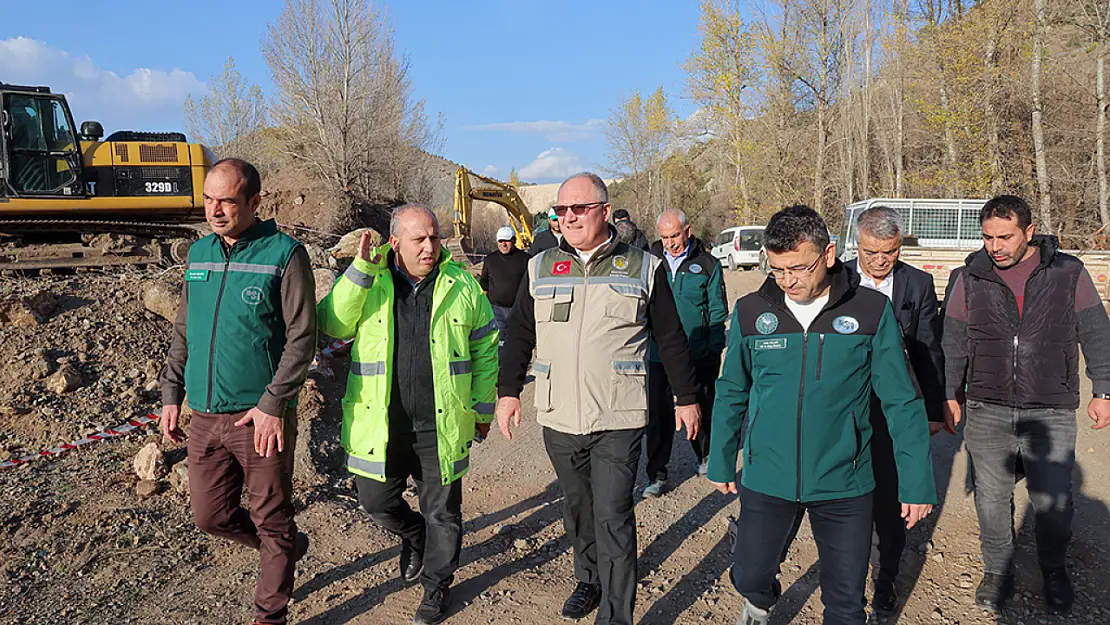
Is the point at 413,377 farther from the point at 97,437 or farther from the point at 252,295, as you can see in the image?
the point at 97,437

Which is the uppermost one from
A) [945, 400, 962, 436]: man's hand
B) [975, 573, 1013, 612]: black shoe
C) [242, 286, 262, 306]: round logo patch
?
[242, 286, 262, 306]: round logo patch

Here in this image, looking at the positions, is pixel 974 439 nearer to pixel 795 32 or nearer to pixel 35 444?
pixel 35 444

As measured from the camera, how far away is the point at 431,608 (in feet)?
11.0

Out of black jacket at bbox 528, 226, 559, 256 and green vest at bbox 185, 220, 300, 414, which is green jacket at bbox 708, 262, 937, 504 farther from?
black jacket at bbox 528, 226, 559, 256

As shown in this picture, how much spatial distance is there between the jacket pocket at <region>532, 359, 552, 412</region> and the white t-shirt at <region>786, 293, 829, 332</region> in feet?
3.64

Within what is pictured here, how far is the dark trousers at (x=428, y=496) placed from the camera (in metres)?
3.33

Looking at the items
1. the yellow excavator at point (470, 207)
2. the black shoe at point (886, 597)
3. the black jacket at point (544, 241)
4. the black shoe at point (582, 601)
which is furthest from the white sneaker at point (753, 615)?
the yellow excavator at point (470, 207)

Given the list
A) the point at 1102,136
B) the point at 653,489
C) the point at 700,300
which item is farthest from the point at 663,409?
the point at 1102,136

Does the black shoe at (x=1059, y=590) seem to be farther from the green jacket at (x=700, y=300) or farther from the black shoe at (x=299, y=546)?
the black shoe at (x=299, y=546)

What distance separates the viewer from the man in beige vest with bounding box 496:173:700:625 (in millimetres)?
3100

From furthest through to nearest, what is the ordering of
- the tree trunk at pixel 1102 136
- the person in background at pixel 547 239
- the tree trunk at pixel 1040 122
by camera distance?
the tree trunk at pixel 1040 122
the tree trunk at pixel 1102 136
the person in background at pixel 547 239

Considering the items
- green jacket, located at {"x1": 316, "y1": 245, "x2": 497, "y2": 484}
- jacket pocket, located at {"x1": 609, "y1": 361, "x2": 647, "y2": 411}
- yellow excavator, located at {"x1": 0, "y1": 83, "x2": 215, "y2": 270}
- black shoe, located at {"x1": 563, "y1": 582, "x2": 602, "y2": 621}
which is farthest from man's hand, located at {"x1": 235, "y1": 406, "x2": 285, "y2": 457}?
yellow excavator, located at {"x1": 0, "y1": 83, "x2": 215, "y2": 270}

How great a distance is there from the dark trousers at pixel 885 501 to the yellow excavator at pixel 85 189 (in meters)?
10.7

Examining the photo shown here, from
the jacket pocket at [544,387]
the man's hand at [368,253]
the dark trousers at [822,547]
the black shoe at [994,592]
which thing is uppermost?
the man's hand at [368,253]
